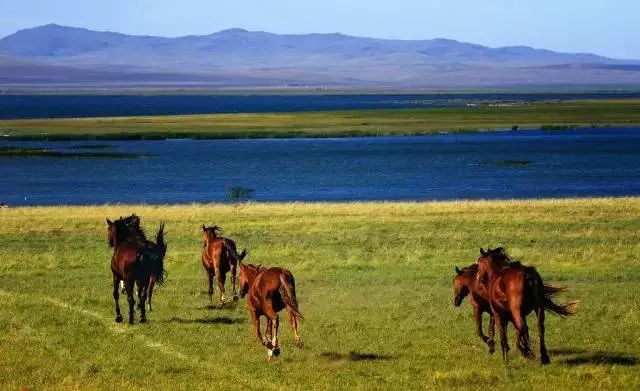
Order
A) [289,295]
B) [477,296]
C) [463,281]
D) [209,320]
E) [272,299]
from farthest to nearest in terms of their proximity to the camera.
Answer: [209,320] < [463,281] < [477,296] < [272,299] < [289,295]

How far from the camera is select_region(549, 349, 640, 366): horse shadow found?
1252cm

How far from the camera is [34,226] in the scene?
31.7 metres

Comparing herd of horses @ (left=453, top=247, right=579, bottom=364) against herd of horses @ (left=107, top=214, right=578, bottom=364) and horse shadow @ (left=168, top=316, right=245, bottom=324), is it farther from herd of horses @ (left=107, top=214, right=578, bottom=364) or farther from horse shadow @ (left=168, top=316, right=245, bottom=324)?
horse shadow @ (left=168, top=316, right=245, bottom=324)

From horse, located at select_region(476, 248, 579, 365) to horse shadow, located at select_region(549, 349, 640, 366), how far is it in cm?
32

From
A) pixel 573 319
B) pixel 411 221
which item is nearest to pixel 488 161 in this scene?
pixel 411 221

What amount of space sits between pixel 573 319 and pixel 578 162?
57479 mm

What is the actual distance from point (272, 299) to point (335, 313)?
3.91 meters

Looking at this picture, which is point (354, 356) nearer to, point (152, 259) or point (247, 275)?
point (247, 275)

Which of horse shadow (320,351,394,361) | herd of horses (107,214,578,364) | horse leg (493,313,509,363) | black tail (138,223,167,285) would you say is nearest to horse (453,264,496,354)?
herd of horses (107,214,578,364)

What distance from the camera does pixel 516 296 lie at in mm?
11828

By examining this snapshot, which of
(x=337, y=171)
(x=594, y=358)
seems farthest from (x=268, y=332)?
(x=337, y=171)

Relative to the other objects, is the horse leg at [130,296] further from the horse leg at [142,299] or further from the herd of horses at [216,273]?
the horse leg at [142,299]

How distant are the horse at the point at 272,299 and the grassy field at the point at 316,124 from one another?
83591mm

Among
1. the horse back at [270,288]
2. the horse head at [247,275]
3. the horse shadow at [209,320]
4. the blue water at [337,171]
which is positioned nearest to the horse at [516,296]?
the horse back at [270,288]
